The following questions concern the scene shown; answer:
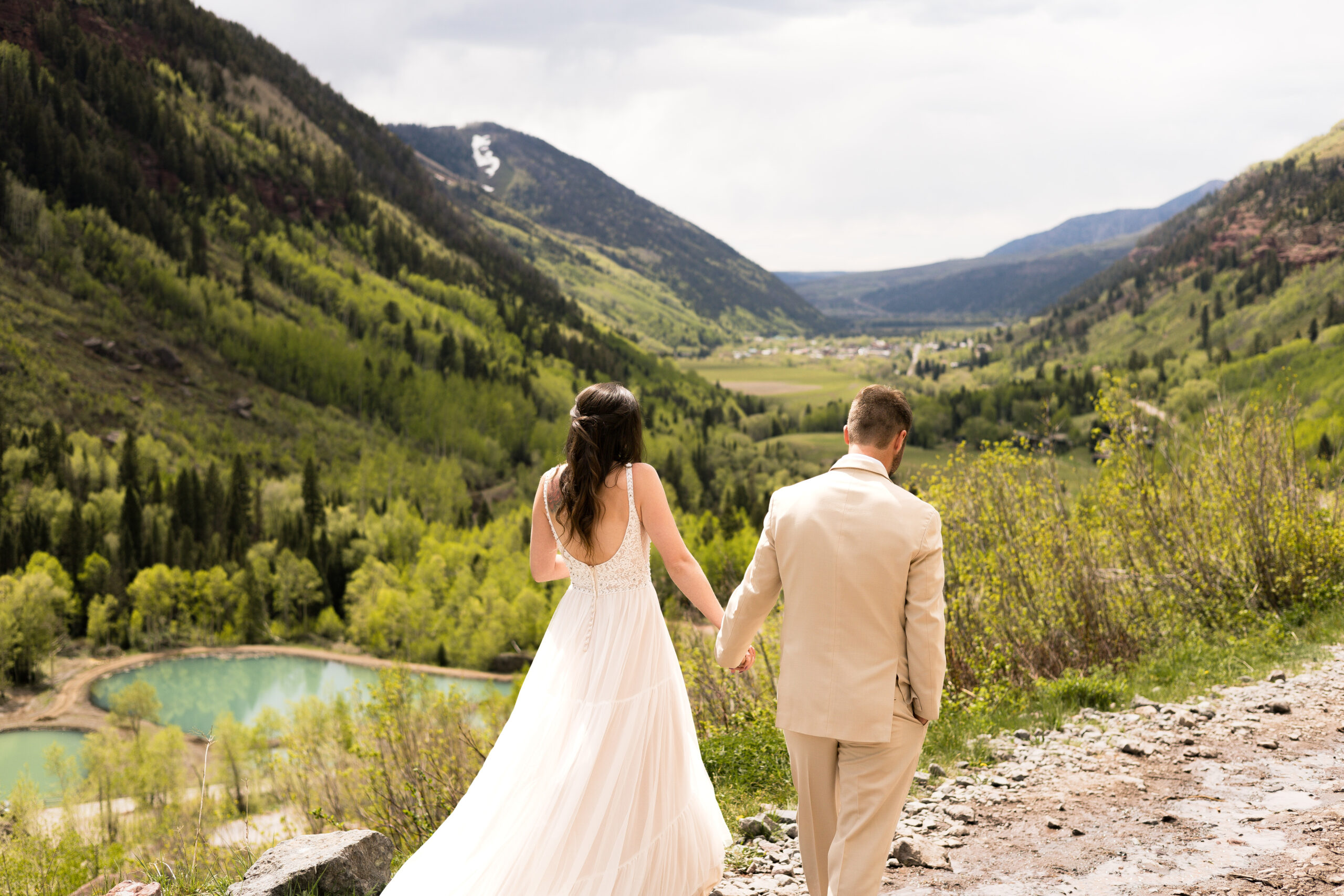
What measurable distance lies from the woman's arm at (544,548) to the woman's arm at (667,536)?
576 mm

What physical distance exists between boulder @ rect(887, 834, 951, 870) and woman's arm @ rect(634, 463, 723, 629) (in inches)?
86.0

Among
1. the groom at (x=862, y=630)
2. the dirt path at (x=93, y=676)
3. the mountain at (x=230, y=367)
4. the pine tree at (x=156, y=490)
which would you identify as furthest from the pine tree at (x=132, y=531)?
the groom at (x=862, y=630)

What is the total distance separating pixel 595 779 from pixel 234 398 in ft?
504

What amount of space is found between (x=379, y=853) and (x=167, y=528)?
96.7 metres

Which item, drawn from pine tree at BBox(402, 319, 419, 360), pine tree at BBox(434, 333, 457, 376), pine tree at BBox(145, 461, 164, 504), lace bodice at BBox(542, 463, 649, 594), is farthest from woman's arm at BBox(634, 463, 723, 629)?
pine tree at BBox(402, 319, 419, 360)

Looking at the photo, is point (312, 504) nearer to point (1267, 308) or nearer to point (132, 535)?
point (132, 535)

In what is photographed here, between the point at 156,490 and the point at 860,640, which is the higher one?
the point at 860,640

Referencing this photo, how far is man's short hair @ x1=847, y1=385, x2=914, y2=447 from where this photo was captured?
142 inches

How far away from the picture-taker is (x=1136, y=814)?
5.48 metres

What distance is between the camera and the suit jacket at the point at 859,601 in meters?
3.46

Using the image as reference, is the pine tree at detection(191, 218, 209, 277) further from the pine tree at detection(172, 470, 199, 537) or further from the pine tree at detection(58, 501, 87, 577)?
the pine tree at detection(58, 501, 87, 577)

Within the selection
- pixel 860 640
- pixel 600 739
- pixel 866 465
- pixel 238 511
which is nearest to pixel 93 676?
pixel 238 511

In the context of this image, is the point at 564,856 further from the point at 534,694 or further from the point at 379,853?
the point at 379,853

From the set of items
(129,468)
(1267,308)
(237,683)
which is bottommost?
(237,683)
